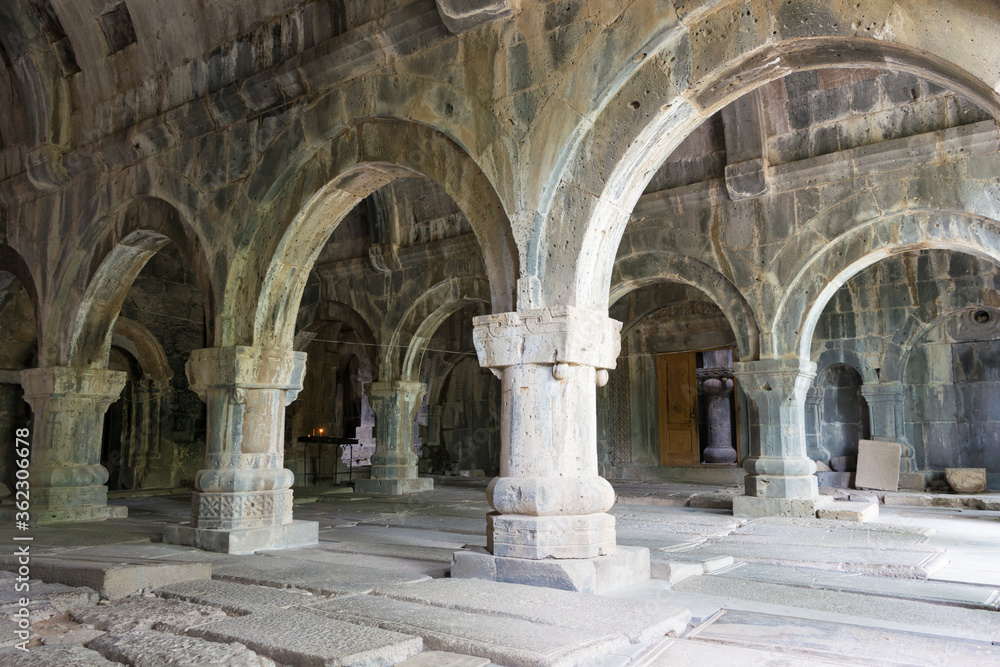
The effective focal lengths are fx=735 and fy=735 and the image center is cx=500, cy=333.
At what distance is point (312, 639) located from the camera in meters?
2.68

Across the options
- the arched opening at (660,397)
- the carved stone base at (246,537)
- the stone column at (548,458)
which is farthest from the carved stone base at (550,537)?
the arched opening at (660,397)

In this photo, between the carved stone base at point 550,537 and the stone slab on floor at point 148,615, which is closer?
the stone slab on floor at point 148,615

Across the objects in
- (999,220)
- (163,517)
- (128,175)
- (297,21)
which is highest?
(297,21)

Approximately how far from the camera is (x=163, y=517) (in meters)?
7.40

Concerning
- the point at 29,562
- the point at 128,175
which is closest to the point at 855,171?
the point at 128,175

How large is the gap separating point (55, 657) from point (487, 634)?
4.98 ft

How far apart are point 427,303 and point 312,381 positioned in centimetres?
503

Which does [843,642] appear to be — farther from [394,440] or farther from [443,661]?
[394,440]

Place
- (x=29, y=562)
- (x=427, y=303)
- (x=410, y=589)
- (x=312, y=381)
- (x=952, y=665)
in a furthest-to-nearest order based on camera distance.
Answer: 1. (x=312, y=381)
2. (x=427, y=303)
3. (x=29, y=562)
4. (x=410, y=589)
5. (x=952, y=665)

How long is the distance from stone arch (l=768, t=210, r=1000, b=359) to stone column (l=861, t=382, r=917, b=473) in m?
3.86

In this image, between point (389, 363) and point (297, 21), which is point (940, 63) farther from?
point (389, 363)

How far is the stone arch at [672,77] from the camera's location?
3.26 meters

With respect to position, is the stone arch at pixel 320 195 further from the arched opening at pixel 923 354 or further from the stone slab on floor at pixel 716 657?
the arched opening at pixel 923 354

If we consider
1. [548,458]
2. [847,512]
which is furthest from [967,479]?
[548,458]
